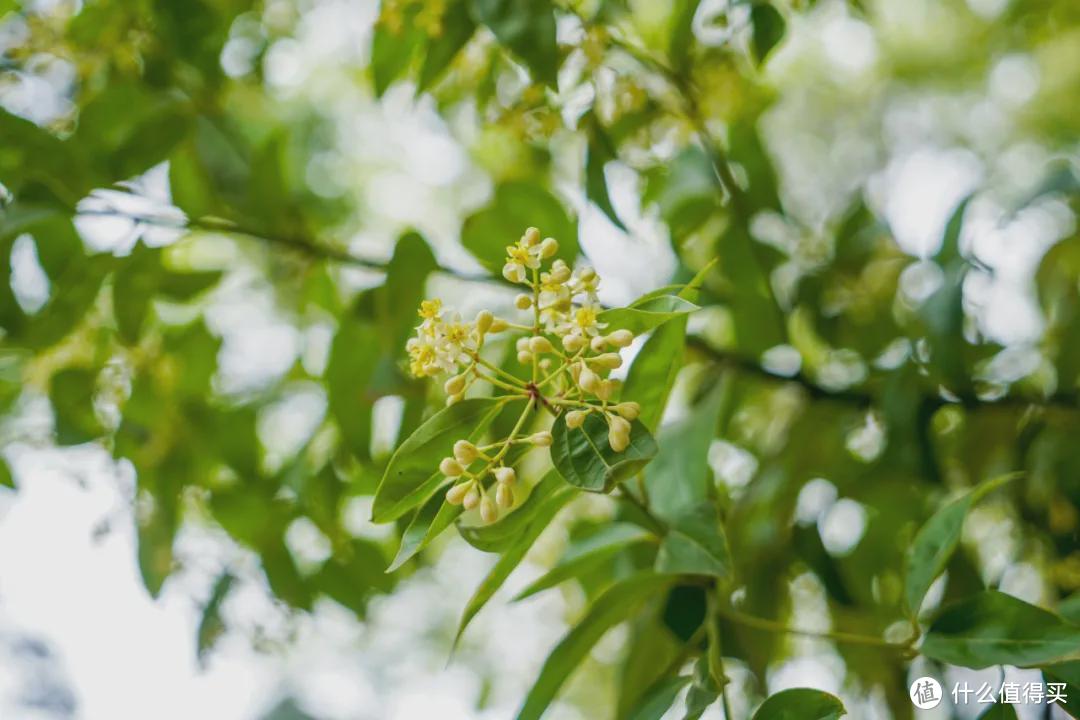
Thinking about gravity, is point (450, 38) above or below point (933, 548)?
above

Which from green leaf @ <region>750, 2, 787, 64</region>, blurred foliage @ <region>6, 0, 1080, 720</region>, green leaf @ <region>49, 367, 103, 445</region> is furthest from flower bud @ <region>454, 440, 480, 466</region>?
green leaf @ <region>49, 367, 103, 445</region>

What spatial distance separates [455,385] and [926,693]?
63cm

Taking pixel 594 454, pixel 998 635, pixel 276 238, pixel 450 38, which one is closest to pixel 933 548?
pixel 998 635

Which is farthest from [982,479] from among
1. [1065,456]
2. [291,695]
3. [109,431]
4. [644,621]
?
[109,431]

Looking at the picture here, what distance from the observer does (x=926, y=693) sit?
964 millimetres

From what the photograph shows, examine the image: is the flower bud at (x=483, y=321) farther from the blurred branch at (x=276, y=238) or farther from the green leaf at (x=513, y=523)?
the blurred branch at (x=276, y=238)

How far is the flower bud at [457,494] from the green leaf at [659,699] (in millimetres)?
255

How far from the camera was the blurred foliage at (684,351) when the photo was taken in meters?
0.90

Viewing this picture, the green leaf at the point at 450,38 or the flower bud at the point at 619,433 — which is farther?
the green leaf at the point at 450,38

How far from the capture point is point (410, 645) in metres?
3.05

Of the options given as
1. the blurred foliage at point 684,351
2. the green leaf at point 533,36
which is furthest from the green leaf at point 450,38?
the green leaf at point 533,36

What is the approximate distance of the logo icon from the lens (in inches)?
37.2

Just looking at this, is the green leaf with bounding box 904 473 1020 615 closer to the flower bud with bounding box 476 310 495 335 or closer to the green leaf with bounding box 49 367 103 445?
the flower bud with bounding box 476 310 495 335

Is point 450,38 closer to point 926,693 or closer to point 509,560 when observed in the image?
point 509,560
